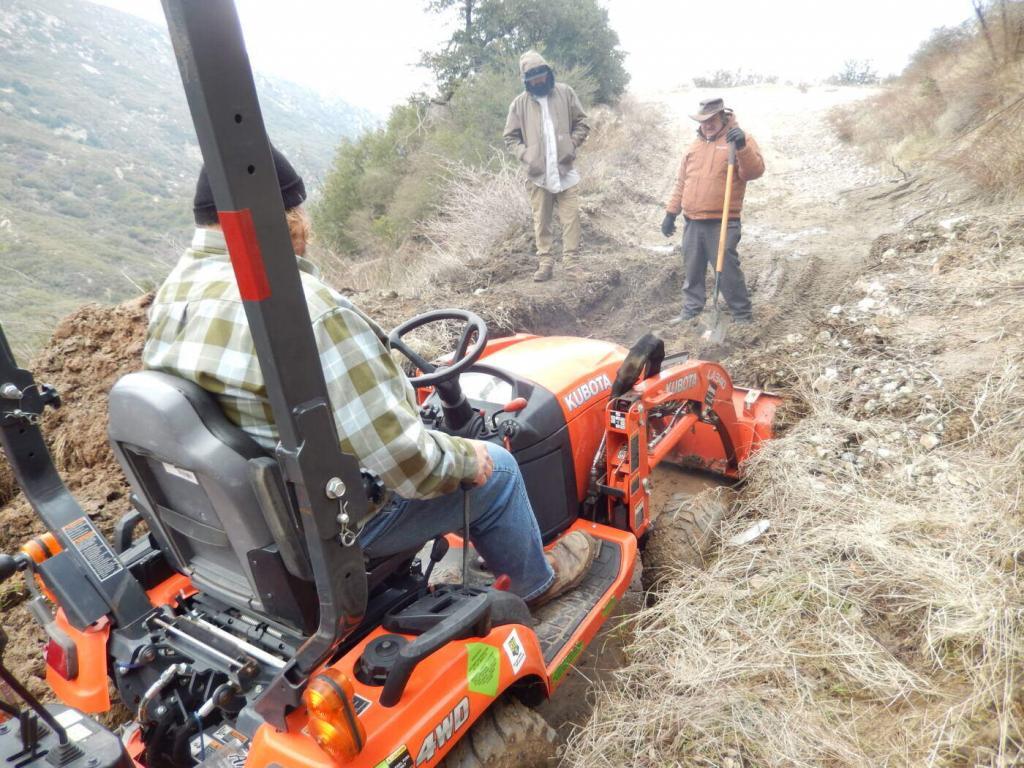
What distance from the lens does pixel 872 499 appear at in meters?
3.04

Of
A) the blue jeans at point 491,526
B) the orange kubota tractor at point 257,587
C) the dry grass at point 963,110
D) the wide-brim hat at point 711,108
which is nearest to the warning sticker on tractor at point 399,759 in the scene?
the orange kubota tractor at point 257,587

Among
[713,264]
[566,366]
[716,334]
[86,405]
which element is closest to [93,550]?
[566,366]

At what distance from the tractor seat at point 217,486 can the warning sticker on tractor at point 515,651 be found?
24.1 inches

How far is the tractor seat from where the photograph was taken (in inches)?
55.7

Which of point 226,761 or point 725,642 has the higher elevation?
point 226,761

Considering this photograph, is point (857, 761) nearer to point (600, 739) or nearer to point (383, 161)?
point (600, 739)

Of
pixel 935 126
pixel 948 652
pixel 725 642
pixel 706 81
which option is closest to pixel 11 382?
pixel 725 642

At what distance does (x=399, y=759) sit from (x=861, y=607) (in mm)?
1860

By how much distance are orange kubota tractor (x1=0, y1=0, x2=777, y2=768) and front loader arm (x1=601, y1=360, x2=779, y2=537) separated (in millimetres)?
144

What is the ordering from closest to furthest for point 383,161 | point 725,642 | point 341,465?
point 341,465
point 725,642
point 383,161

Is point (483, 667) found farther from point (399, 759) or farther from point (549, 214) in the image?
point (549, 214)

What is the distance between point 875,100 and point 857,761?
16.5m

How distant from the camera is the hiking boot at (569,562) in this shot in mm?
2623

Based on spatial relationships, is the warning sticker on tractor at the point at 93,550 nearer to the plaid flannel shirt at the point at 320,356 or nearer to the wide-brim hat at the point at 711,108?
the plaid flannel shirt at the point at 320,356
